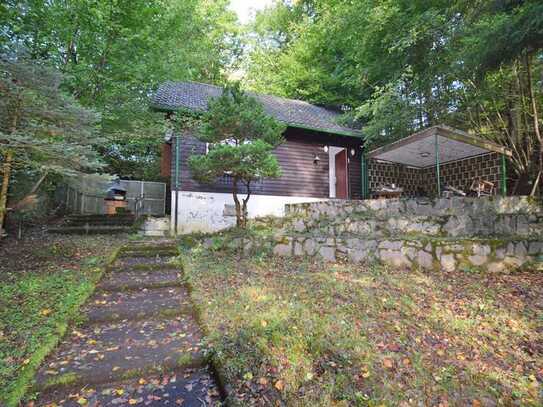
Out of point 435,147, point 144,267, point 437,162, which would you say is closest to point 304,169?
point 435,147

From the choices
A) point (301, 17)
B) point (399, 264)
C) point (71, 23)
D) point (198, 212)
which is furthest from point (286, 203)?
point (301, 17)

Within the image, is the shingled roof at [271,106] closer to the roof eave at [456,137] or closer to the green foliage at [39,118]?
the roof eave at [456,137]

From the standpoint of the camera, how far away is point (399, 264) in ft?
16.5

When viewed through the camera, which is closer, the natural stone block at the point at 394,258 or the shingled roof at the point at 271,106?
the natural stone block at the point at 394,258

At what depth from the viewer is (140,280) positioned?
408 cm

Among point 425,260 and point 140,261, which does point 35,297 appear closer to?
point 140,261

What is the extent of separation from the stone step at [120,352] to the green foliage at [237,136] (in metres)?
3.66

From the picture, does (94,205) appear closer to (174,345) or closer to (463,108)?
(174,345)

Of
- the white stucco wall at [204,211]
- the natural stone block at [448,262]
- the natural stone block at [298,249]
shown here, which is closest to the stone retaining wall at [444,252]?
the natural stone block at [448,262]

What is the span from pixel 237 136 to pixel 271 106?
495 cm

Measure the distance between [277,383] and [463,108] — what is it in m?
10.1

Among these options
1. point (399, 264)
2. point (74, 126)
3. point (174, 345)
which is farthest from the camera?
point (399, 264)

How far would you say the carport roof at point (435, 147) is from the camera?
674 centimetres

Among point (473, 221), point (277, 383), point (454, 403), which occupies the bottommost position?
point (454, 403)
